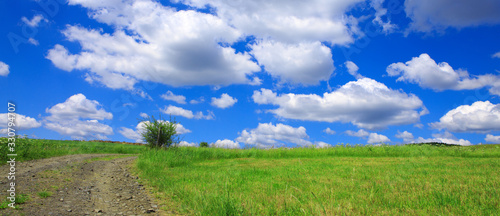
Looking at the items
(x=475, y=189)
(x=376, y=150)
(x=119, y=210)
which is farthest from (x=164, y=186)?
(x=376, y=150)

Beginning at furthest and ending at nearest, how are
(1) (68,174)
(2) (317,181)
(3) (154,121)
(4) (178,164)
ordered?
(3) (154,121), (4) (178,164), (1) (68,174), (2) (317,181)

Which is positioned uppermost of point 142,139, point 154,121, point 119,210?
point 154,121

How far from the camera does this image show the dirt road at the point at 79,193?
237 inches

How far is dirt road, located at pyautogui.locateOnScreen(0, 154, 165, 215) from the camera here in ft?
19.8

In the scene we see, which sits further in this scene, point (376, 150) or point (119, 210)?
point (376, 150)

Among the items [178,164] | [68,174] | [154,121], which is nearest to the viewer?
[68,174]

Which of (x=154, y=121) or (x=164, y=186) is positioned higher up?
(x=154, y=121)

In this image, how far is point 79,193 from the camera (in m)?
7.66

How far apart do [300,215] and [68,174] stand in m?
9.80

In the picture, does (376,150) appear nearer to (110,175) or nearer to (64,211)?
(110,175)

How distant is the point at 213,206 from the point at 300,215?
62.7 inches

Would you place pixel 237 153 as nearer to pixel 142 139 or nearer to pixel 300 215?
pixel 142 139

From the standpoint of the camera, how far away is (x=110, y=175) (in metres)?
11.0

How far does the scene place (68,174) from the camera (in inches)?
408
